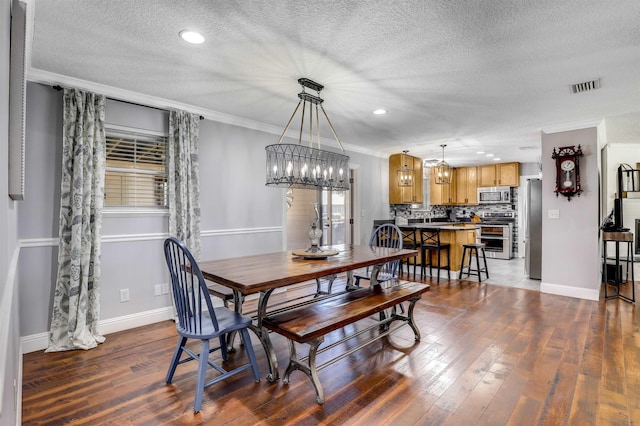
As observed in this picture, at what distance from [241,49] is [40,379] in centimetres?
281

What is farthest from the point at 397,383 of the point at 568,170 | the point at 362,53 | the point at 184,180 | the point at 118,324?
the point at 568,170

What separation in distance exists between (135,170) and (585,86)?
4.53 m

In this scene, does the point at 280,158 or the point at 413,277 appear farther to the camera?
the point at 413,277

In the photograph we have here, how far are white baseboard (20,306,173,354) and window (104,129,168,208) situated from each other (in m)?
1.14

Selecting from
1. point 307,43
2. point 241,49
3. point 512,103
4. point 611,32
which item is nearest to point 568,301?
point 512,103

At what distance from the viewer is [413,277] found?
5645 millimetres

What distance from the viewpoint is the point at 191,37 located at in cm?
231

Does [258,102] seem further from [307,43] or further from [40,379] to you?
[40,379]

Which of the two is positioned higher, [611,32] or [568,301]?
[611,32]

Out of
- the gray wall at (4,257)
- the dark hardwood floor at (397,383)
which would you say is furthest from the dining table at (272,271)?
the gray wall at (4,257)

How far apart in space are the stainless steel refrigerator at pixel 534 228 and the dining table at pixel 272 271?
3566mm

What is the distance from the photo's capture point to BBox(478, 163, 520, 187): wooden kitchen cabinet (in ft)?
25.5

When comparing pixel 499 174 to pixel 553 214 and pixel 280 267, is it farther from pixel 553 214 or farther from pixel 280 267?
pixel 280 267

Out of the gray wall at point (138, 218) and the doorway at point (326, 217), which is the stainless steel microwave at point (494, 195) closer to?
the doorway at point (326, 217)
